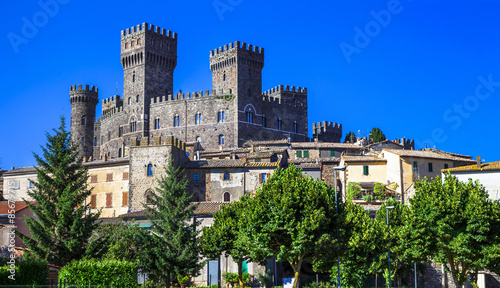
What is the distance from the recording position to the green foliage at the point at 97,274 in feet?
90.5

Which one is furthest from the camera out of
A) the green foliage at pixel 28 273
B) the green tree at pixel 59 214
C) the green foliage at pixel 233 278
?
the green foliage at pixel 233 278

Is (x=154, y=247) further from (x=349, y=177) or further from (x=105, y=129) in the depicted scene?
(x=105, y=129)

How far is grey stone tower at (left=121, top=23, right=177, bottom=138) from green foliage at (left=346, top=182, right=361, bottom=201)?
33871 mm

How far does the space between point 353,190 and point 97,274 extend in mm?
31904

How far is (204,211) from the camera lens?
47094 mm

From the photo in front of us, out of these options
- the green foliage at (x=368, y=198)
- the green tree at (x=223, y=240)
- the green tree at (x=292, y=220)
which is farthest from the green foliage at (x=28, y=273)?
the green foliage at (x=368, y=198)

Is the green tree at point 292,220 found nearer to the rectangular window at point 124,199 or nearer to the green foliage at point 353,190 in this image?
the green foliage at point 353,190

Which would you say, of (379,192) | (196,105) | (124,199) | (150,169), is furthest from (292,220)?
(196,105)

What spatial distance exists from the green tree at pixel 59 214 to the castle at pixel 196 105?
4045 centimetres

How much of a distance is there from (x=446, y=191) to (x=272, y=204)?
1056 centimetres

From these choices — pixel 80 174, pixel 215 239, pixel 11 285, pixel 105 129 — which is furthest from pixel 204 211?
pixel 105 129

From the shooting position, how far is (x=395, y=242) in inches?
1617

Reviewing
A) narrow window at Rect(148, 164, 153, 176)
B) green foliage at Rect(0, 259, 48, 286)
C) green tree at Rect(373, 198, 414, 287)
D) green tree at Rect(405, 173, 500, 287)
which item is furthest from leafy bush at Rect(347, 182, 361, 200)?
green foliage at Rect(0, 259, 48, 286)

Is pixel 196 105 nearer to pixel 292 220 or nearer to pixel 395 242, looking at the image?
pixel 395 242
